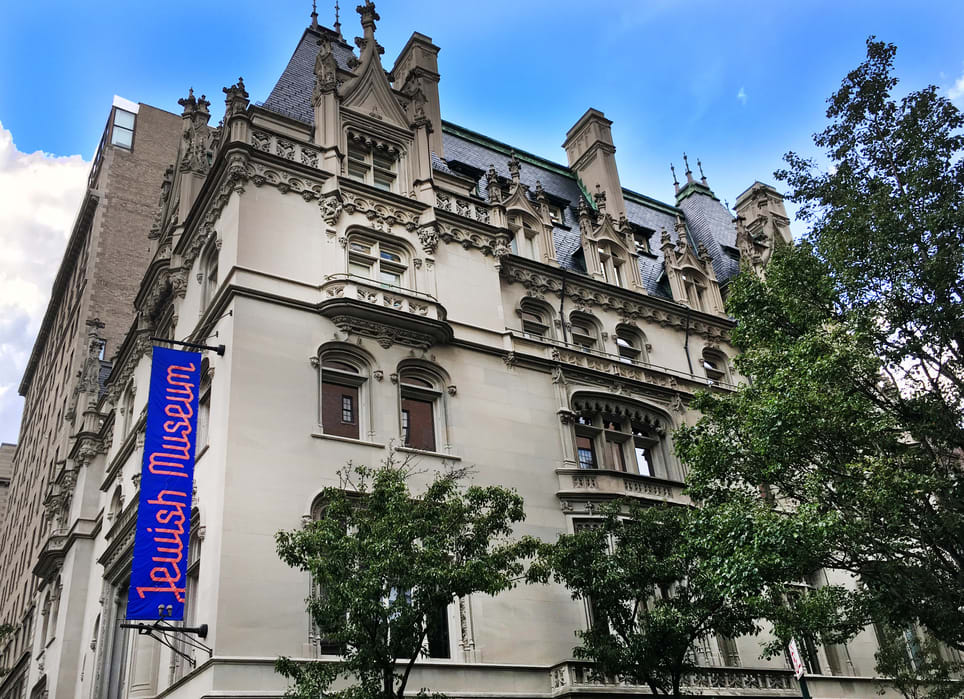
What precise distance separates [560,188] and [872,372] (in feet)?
80.4

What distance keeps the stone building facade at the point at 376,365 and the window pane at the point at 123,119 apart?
1744 inches

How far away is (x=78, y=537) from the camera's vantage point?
3800cm

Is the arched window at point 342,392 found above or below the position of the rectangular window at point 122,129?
below

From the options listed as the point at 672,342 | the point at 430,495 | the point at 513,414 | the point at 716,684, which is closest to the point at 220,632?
the point at 430,495

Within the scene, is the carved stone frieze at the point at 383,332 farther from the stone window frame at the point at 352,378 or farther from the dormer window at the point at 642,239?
the dormer window at the point at 642,239

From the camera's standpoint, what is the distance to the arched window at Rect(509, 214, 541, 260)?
116ft

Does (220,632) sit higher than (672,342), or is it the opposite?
(672,342)

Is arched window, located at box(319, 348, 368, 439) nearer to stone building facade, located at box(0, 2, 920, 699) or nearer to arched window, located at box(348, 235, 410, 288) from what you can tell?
stone building facade, located at box(0, 2, 920, 699)

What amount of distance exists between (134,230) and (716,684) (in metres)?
59.9

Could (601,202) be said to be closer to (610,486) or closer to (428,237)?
(428,237)

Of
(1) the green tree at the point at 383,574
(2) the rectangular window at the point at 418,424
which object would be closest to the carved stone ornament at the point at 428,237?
(2) the rectangular window at the point at 418,424

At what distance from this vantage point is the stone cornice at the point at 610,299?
3422 cm

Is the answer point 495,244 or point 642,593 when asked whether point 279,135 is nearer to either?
point 495,244

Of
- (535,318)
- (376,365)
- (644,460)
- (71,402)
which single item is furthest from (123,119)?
(644,460)
